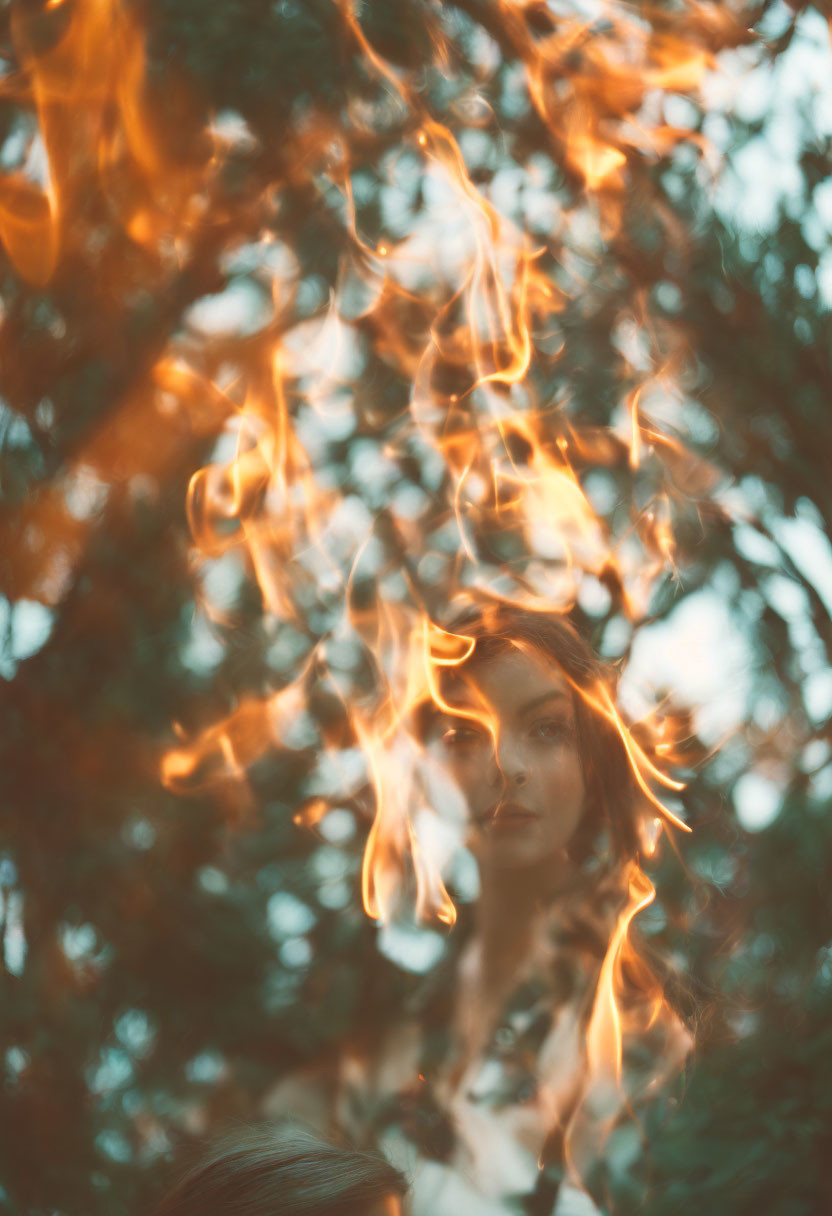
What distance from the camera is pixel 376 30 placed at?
0.77m

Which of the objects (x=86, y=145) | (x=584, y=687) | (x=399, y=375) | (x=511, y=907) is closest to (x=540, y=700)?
(x=584, y=687)

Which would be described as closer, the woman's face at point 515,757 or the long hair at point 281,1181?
the long hair at point 281,1181

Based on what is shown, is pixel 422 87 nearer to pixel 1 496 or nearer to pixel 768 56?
pixel 768 56

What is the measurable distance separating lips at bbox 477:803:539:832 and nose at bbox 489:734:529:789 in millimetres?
14

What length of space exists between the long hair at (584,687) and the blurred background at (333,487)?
20mm

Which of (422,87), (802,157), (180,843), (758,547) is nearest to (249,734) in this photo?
(180,843)

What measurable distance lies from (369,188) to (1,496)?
342 mm

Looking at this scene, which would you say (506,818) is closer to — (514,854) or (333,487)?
(514,854)

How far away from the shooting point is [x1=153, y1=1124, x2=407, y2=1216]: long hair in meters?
0.54

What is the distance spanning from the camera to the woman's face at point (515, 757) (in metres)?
0.69

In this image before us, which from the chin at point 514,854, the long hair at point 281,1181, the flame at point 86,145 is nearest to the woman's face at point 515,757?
the chin at point 514,854

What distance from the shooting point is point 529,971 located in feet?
2.19

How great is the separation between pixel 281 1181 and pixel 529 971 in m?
0.20

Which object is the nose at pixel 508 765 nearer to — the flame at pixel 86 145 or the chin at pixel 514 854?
the chin at pixel 514 854
